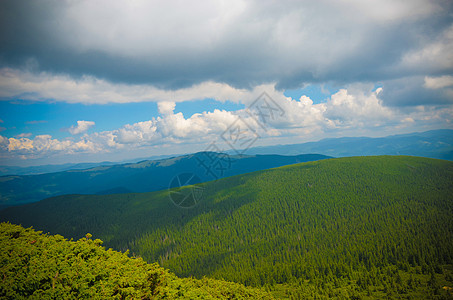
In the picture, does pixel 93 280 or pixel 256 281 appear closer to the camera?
pixel 93 280

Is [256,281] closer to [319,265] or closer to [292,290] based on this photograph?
[292,290]

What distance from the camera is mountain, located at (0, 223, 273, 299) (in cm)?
2541

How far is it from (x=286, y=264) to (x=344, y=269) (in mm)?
48022

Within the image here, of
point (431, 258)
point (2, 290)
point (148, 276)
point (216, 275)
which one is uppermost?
point (2, 290)

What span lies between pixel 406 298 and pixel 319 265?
193ft

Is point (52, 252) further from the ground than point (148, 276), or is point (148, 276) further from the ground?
point (52, 252)

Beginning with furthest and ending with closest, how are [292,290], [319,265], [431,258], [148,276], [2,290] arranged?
[319,265] → [431,258] → [292,290] → [148,276] → [2,290]

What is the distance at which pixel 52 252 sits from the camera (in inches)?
1246

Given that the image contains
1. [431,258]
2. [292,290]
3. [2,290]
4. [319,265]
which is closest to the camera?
[2,290]

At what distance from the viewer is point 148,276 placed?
35125 mm

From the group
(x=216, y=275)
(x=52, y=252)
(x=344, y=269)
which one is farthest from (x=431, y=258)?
(x=52, y=252)

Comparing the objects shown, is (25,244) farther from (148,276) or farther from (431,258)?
(431,258)

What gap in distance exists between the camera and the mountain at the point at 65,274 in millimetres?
25406

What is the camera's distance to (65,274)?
27.6 meters
